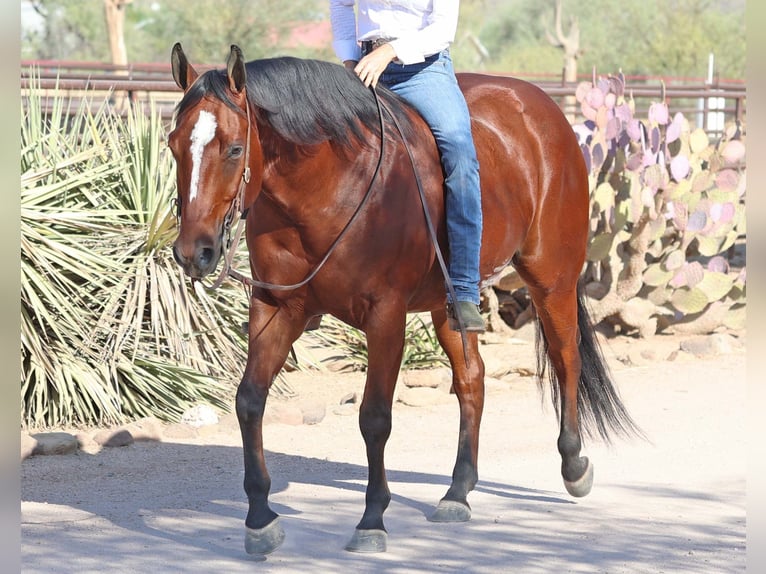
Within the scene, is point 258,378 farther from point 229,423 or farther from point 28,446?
point 229,423

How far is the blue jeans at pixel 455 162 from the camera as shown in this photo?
4543 millimetres

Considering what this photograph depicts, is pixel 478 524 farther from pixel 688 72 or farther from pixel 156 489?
pixel 688 72

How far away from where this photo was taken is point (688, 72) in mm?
42375

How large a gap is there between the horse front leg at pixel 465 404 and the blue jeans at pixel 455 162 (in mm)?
766

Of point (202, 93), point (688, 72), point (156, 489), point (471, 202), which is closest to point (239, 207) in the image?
point (202, 93)

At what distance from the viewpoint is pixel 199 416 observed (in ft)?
23.1

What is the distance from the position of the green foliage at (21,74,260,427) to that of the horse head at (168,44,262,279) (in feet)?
9.55

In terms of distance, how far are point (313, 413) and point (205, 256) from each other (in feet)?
12.5

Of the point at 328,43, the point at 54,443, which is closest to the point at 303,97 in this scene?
the point at 54,443

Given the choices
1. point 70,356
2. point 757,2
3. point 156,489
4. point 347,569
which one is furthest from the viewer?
point 70,356

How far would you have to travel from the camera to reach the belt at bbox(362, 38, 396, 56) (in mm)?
4641

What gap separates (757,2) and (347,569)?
316cm

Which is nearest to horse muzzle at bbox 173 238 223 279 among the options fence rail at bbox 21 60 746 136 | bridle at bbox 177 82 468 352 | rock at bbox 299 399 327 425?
bridle at bbox 177 82 468 352

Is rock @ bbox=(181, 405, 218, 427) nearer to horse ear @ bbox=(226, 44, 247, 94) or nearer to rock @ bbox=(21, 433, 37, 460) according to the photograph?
rock @ bbox=(21, 433, 37, 460)
